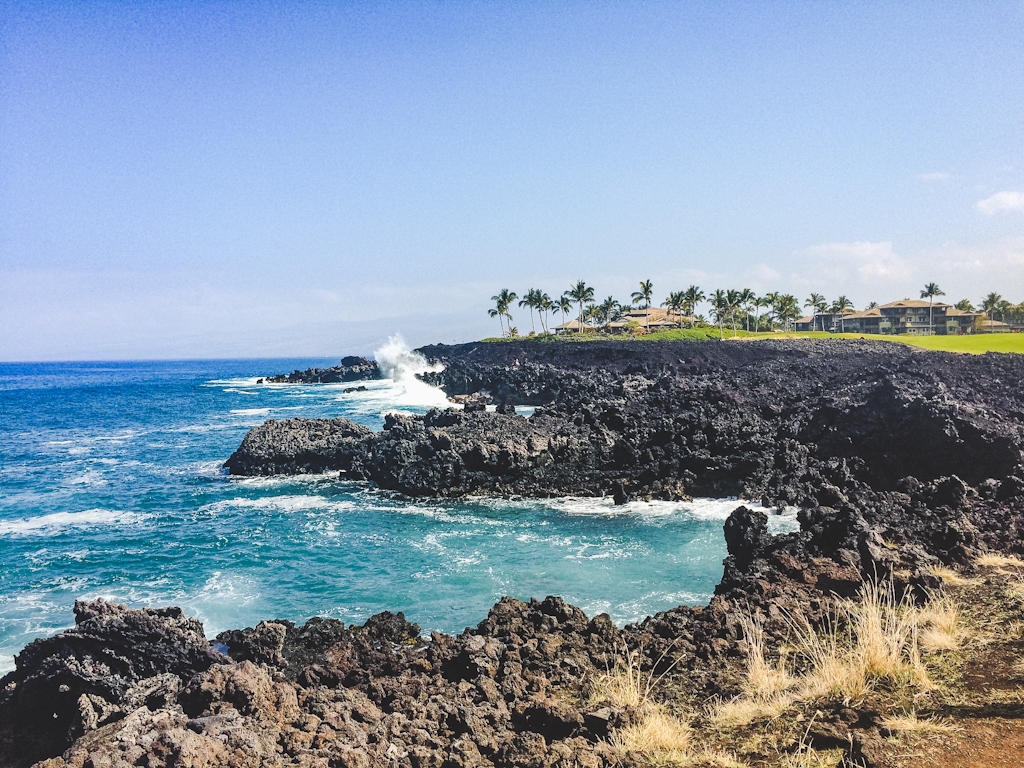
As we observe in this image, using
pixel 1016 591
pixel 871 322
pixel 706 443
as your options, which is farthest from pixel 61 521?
pixel 871 322

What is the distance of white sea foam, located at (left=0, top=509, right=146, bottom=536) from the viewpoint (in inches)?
942

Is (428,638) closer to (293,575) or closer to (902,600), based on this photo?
(293,575)

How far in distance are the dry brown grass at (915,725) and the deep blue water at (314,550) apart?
766cm

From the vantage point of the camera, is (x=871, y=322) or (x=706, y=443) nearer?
(x=706, y=443)

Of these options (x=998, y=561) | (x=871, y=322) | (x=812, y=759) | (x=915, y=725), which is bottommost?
(x=998, y=561)

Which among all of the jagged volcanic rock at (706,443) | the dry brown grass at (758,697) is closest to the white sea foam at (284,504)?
the jagged volcanic rock at (706,443)

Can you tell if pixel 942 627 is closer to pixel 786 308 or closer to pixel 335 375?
pixel 335 375

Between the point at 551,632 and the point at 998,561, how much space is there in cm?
912

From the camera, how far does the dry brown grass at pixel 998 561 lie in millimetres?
13340

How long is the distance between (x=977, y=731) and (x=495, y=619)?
720cm

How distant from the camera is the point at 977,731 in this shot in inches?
261

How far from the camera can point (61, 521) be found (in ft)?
82.8

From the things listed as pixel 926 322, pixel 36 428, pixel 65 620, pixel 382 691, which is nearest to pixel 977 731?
pixel 382 691

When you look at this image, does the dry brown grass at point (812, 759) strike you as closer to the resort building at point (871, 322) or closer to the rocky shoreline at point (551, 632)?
the rocky shoreline at point (551, 632)
